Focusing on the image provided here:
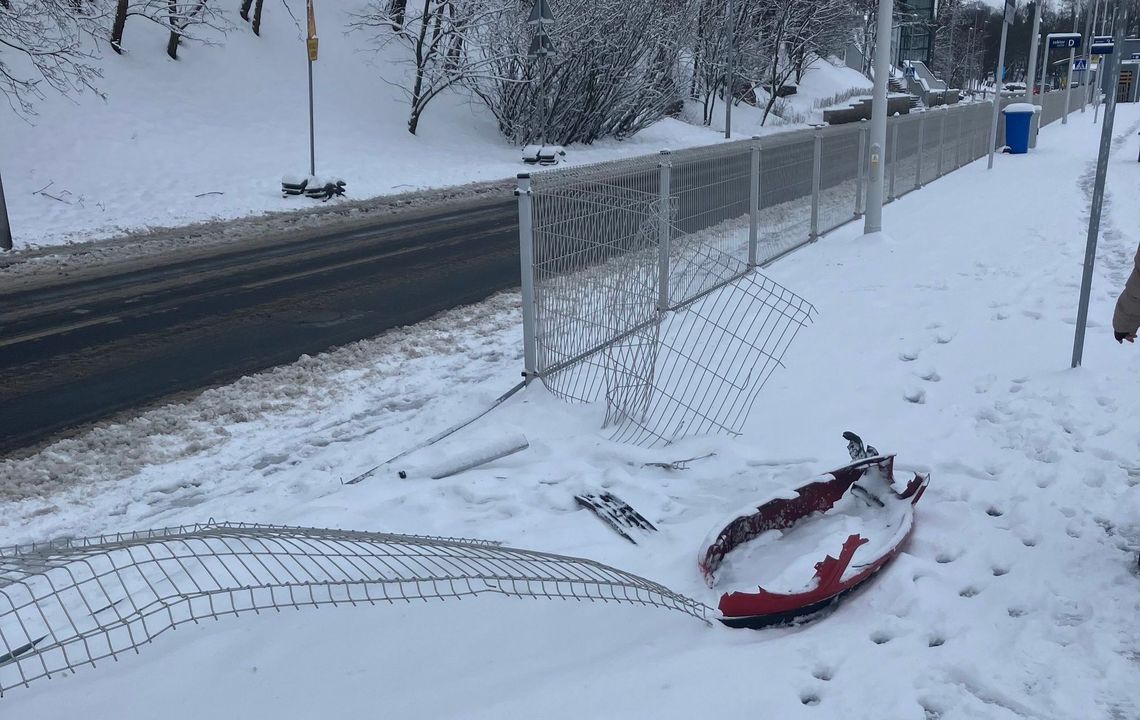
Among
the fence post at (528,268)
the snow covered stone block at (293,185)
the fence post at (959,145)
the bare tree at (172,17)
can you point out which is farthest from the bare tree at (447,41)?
the fence post at (528,268)

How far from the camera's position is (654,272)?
7.86 meters

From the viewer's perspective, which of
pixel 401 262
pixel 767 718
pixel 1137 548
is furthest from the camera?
pixel 401 262

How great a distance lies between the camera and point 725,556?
4.35 m

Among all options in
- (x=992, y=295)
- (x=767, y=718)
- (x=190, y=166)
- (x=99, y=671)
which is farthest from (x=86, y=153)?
(x=767, y=718)

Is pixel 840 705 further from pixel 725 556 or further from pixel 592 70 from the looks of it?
pixel 592 70

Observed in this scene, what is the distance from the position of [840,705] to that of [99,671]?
2.51m

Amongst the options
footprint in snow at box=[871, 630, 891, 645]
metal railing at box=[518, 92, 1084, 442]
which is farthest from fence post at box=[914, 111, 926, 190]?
footprint in snow at box=[871, 630, 891, 645]

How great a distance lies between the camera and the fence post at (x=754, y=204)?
9875mm

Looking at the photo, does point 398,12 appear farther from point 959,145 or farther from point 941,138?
point 941,138

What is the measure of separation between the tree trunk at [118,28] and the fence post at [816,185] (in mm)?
18234

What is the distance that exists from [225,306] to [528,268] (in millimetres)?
4533

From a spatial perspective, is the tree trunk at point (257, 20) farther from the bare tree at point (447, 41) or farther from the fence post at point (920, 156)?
the fence post at point (920, 156)

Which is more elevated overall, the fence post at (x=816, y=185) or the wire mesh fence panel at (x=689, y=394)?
the fence post at (x=816, y=185)

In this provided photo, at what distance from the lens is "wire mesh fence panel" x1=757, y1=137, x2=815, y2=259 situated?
10461mm
